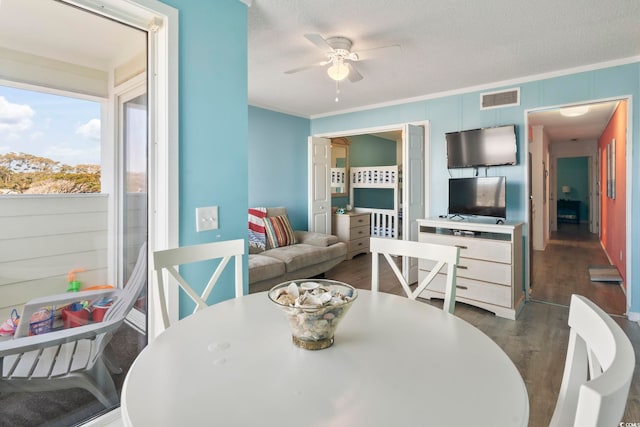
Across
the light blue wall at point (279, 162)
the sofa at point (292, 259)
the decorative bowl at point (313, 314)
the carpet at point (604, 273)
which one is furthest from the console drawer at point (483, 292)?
the decorative bowl at point (313, 314)

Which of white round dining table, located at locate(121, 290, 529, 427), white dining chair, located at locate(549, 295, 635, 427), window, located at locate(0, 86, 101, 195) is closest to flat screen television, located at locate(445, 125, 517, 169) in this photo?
white round dining table, located at locate(121, 290, 529, 427)

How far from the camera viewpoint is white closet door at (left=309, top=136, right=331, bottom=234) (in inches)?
217

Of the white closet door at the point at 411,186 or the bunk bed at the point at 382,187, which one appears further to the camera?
the bunk bed at the point at 382,187

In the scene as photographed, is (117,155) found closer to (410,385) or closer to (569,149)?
(410,385)

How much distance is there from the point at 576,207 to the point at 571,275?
7.28 metres

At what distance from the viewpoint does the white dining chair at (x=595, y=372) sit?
464mm

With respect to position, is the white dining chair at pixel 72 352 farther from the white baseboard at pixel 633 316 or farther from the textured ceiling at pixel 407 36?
the white baseboard at pixel 633 316

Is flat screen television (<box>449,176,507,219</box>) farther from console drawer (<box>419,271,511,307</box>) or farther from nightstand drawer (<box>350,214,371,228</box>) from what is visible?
nightstand drawer (<box>350,214,371,228</box>)

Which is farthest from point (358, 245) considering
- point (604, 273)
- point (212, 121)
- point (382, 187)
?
point (212, 121)

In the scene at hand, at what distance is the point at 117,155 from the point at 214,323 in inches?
40.8

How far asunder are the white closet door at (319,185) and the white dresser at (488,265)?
215cm

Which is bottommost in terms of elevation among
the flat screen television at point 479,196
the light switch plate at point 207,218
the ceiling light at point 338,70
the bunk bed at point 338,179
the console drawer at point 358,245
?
the console drawer at point 358,245

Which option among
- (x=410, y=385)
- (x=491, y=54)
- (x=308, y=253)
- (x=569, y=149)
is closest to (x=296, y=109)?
(x=308, y=253)

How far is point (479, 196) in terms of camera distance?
12.6 ft
